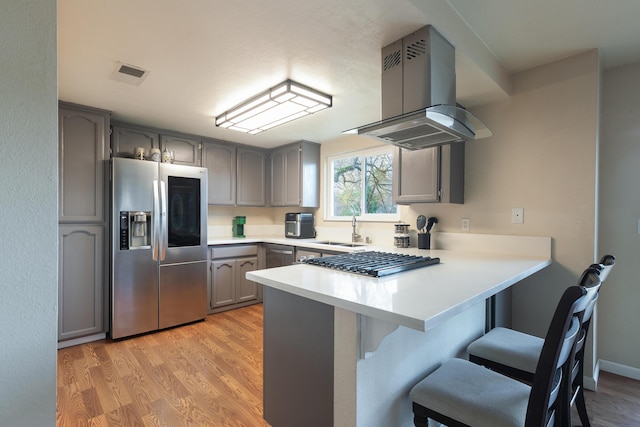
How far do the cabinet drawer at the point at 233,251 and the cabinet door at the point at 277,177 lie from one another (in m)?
0.78

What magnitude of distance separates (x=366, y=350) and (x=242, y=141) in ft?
11.5

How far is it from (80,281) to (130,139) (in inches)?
59.1

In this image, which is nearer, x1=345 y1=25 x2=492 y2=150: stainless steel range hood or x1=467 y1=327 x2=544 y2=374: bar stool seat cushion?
x1=467 y1=327 x2=544 y2=374: bar stool seat cushion

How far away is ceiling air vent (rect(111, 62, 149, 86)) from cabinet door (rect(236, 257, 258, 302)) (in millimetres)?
2235

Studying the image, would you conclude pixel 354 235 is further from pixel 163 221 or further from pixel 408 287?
pixel 408 287

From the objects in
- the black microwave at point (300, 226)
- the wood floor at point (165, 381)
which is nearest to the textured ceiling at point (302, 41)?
the black microwave at point (300, 226)

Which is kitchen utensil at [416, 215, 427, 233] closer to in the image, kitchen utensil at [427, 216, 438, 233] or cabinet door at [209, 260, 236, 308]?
kitchen utensil at [427, 216, 438, 233]

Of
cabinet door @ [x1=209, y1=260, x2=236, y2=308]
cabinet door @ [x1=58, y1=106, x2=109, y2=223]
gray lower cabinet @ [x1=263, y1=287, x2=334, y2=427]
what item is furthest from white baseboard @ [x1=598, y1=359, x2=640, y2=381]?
cabinet door @ [x1=58, y1=106, x2=109, y2=223]

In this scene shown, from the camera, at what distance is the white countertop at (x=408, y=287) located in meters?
0.91

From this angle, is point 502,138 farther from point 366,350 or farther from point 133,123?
point 133,123

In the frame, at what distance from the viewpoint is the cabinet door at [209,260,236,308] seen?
3533 mm

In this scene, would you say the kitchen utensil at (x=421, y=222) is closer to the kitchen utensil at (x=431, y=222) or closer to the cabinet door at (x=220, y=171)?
the kitchen utensil at (x=431, y=222)

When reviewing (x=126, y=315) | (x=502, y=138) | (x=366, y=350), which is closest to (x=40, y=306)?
(x=366, y=350)

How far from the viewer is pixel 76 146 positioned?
267 cm
